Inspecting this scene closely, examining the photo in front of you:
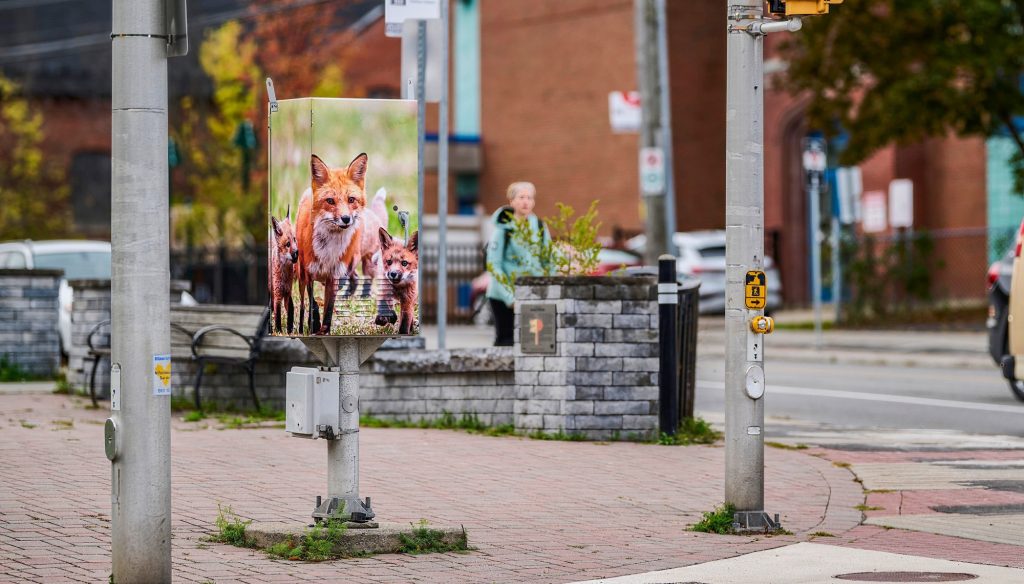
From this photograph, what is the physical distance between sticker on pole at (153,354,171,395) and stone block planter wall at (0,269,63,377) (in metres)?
11.2

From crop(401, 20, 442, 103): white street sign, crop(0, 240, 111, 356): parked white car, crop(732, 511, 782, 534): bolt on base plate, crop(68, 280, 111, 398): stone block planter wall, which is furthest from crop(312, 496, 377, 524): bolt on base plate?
crop(0, 240, 111, 356): parked white car

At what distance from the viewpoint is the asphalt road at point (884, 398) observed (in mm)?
14828

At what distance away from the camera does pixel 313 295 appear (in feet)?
24.5

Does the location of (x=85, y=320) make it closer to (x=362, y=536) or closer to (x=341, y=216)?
(x=362, y=536)

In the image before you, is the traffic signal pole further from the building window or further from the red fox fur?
the building window

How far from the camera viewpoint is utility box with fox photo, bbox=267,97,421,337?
7457 millimetres

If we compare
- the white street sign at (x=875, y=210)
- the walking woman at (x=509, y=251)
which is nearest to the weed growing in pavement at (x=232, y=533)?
the walking woman at (x=509, y=251)

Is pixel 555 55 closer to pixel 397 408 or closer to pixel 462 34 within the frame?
pixel 462 34

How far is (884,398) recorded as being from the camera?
667 inches

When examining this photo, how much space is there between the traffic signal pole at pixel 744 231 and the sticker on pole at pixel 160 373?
324cm

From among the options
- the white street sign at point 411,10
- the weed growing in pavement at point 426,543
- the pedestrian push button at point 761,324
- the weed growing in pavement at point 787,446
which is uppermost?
the white street sign at point 411,10

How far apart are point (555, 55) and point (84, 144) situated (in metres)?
20.3

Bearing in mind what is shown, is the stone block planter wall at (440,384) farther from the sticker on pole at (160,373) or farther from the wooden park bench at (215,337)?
the sticker on pole at (160,373)

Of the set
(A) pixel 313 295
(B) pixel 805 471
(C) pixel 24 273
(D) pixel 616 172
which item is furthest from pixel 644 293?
(D) pixel 616 172
